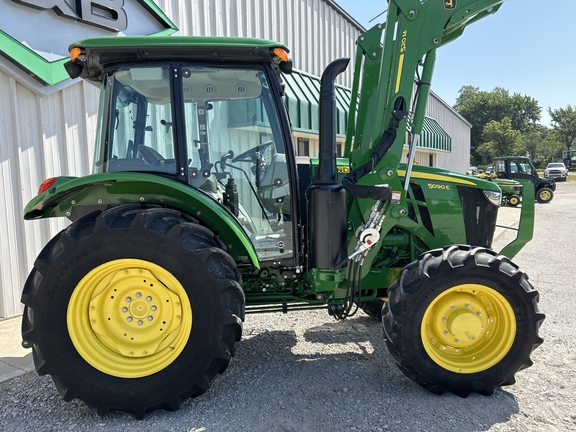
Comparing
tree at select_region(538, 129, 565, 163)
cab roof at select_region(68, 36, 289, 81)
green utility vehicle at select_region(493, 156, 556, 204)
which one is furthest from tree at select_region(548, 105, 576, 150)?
cab roof at select_region(68, 36, 289, 81)

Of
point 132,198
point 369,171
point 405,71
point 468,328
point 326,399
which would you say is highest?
point 405,71

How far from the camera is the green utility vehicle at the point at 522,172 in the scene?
20.5 m

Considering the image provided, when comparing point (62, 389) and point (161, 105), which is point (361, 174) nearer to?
point (161, 105)

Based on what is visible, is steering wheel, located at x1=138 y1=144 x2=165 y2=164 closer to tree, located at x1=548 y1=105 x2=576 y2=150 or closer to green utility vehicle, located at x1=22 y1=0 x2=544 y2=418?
green utility vehicle, located at x1=22 y1=0 x2=544 y2=418

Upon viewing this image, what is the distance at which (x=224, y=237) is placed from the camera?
3.13 meters

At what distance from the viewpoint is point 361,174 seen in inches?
127

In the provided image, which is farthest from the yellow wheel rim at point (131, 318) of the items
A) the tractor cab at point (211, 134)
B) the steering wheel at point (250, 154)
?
the steering wheel at point (250, 154)

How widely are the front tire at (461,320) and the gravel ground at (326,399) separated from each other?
0.15m

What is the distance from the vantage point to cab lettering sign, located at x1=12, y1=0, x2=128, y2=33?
194 inches

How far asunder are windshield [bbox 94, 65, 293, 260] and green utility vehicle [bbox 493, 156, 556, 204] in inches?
779

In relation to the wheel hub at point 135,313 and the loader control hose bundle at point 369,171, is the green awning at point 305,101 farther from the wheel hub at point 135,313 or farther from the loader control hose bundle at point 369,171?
the wheel hub at point 135,313

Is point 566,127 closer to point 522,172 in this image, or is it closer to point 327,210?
point 522,172

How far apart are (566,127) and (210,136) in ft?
278

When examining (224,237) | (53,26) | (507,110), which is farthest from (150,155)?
(507,110)
